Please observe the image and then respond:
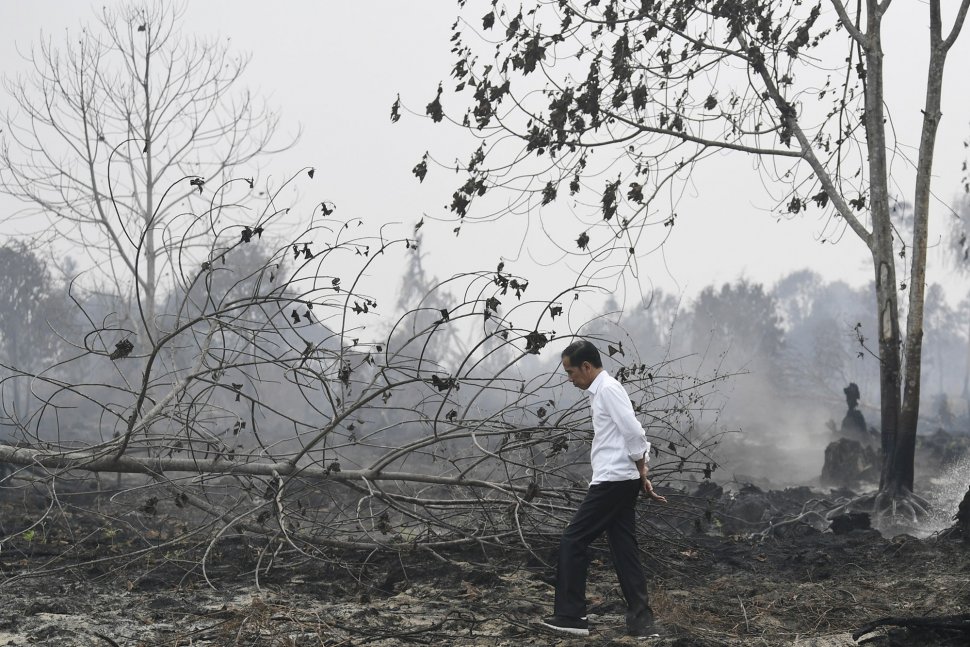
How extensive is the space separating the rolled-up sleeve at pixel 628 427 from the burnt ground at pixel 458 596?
40.2 inches

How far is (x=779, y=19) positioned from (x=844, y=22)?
3.17ft

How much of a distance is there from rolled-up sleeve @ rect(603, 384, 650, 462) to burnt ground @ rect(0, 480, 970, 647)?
1.02 meters

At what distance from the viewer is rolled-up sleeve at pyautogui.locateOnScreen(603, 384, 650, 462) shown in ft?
15.4

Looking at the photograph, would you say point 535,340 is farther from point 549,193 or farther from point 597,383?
point 549,193

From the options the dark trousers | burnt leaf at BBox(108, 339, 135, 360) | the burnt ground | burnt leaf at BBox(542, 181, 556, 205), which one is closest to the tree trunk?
the burnt ground

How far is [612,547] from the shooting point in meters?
4.92

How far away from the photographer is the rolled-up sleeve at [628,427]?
15.4ft

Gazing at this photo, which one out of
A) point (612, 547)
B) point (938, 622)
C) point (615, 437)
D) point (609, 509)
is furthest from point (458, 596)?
point (938, 622)

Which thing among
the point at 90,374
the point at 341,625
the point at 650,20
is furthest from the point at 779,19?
the point at 90,374

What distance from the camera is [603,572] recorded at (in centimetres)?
671

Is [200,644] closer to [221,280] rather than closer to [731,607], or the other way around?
[731,607]

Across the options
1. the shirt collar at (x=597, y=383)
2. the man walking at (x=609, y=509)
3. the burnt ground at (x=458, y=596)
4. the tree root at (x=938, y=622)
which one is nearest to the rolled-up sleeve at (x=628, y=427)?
the man walking at (x=609, y=509)

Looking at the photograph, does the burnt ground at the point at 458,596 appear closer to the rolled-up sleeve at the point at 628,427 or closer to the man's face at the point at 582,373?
the rolled-up sleeve at the point at 628,427

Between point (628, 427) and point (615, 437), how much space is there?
0.13 m
